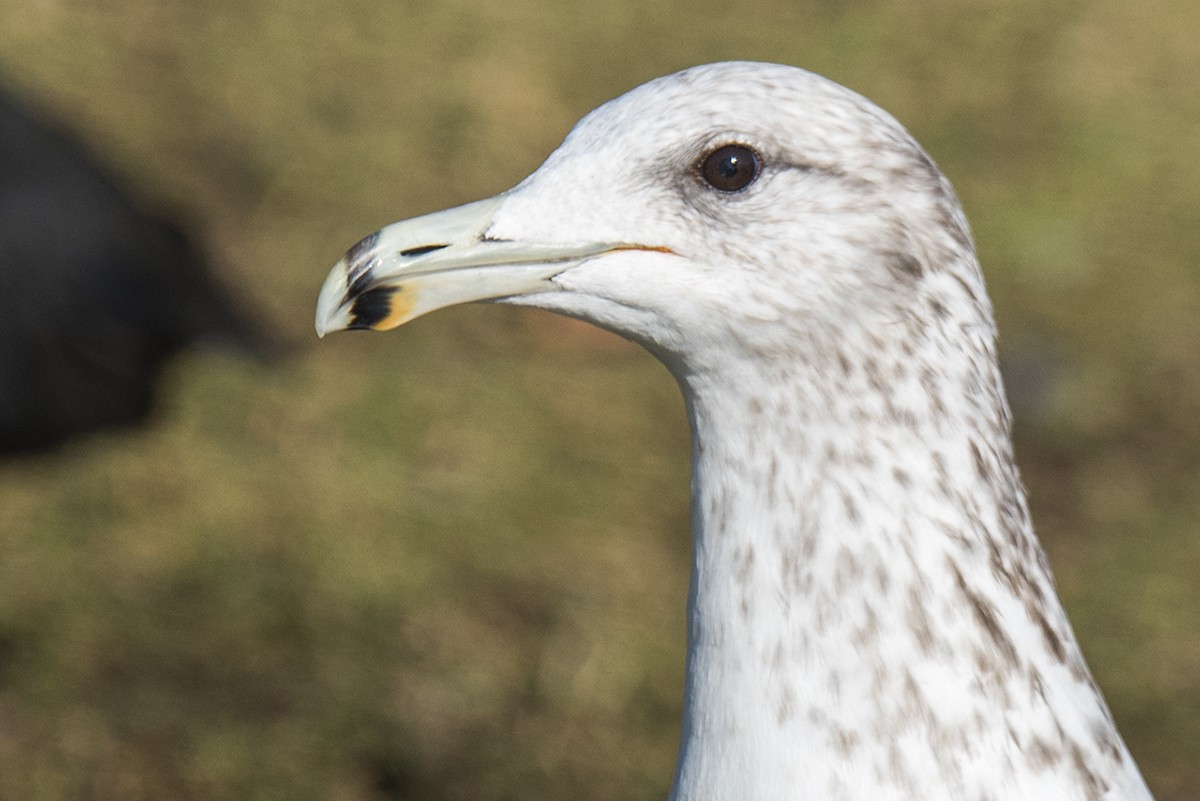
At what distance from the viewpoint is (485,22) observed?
23.0 ft

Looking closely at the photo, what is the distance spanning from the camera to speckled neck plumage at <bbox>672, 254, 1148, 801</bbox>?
1.81 m

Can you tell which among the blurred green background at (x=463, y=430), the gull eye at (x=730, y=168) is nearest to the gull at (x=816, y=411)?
the gull eye at (x=730, y=168)

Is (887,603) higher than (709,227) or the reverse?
the reverse

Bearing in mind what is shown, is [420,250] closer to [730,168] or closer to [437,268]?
[437,268]

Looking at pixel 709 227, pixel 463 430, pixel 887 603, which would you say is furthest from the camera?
pixel 463 430

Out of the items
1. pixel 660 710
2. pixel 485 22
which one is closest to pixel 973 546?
pixel 660 710

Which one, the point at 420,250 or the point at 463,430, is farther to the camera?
the point at 463,430

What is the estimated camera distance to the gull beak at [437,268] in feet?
6.28

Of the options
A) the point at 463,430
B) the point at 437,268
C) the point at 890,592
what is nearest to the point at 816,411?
the point at 890,592

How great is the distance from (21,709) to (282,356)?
1657 millimetres

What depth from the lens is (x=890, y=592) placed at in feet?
5.95

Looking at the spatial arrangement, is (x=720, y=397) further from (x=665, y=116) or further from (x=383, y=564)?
(x=383, y=564)

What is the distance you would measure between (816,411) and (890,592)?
23 centimetres

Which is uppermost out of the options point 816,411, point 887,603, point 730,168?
point 730,168
